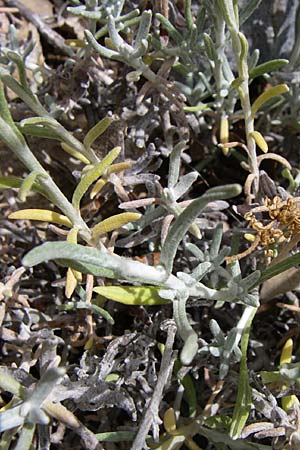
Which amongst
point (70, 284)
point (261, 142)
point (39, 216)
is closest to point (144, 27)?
point (261, 142)

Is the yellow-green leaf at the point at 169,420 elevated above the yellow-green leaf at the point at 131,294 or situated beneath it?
situated beneath

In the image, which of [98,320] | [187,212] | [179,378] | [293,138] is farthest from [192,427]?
[293,138]

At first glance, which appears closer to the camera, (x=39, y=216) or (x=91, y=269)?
(x=91, y=269)

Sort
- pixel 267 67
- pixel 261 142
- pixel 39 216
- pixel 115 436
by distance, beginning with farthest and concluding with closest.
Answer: pixel 267 67 → pixel 261 142 → pixel 115 436 → pixel 39 216

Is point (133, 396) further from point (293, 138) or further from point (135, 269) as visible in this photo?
point (293, 138)

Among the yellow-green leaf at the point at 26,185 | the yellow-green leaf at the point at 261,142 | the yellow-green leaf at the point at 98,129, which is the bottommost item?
the yellow-green leaf at the point at 261,142

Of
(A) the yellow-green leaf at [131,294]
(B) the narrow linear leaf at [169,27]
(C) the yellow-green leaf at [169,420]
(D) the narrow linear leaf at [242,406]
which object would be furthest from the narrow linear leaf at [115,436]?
(B) the narrow linear leaf at [169,27]

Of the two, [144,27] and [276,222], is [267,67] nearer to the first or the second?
[144,27]

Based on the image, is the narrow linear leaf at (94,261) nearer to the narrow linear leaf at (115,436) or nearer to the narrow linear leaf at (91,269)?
the narrow linear leaf at (91,269)

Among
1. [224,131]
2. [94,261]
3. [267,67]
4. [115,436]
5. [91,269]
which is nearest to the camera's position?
[94,261]
